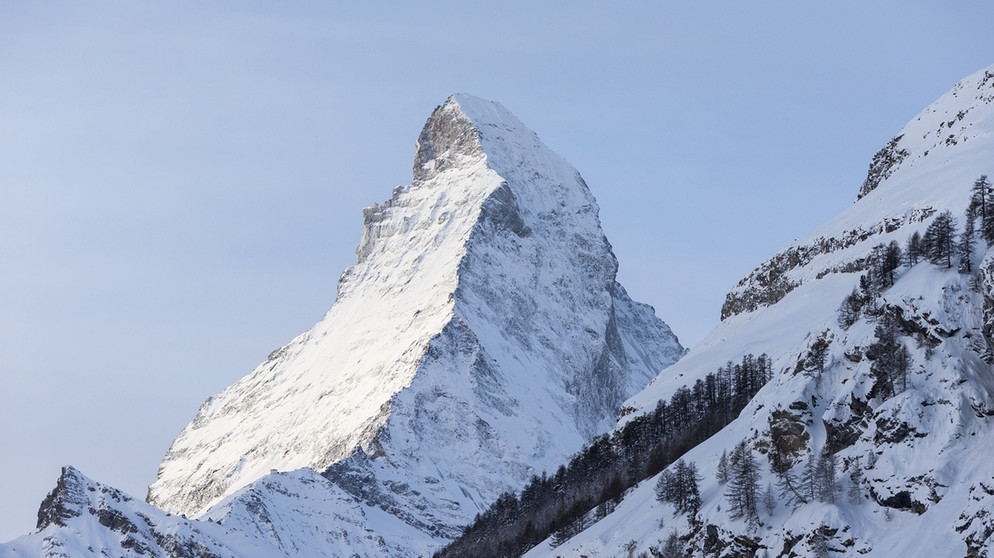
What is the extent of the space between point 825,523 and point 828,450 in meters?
9.81

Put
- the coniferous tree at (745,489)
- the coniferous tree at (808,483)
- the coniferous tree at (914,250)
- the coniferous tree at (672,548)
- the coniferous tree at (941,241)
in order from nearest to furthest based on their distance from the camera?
the coniferous tree at (808,483)
the coniferous tree at (745,489)
the coniferous tree at (672,548)
the coniferous tree at (941,241)
the coniferous tree at (914,250)

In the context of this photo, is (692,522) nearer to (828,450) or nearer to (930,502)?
(828,450)

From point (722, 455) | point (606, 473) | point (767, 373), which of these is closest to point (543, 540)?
point (606, 473)

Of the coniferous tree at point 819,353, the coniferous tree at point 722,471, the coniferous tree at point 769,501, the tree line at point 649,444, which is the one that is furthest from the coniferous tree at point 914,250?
the tree line at point 649,444

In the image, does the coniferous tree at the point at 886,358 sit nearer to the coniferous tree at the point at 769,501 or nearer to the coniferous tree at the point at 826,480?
the coniferous tree at the point at 826,480

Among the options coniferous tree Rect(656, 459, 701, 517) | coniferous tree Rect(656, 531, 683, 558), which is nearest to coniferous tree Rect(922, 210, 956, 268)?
coniferous tree Rect(656, 459, 701, 517)

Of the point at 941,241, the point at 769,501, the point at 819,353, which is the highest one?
the point at 941,241

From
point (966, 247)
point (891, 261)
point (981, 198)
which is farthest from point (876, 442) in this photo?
point (981, 198)

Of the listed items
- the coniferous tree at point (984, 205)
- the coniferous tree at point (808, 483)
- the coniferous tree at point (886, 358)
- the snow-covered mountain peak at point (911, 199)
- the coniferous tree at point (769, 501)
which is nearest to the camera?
the coniferous tree at point (808, 483)

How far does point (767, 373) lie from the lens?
169 meters

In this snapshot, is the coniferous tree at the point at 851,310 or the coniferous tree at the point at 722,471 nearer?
the coniferous tree at the point at 851,310

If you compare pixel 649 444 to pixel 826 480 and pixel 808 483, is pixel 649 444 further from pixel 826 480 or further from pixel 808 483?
pixel 826 480

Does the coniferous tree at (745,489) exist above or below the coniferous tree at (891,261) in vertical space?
below

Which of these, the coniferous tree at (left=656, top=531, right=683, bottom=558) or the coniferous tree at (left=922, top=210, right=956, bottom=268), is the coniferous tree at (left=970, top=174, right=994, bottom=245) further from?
the coniferous tree at (left=656, top=531, right=683, bottom=558)
